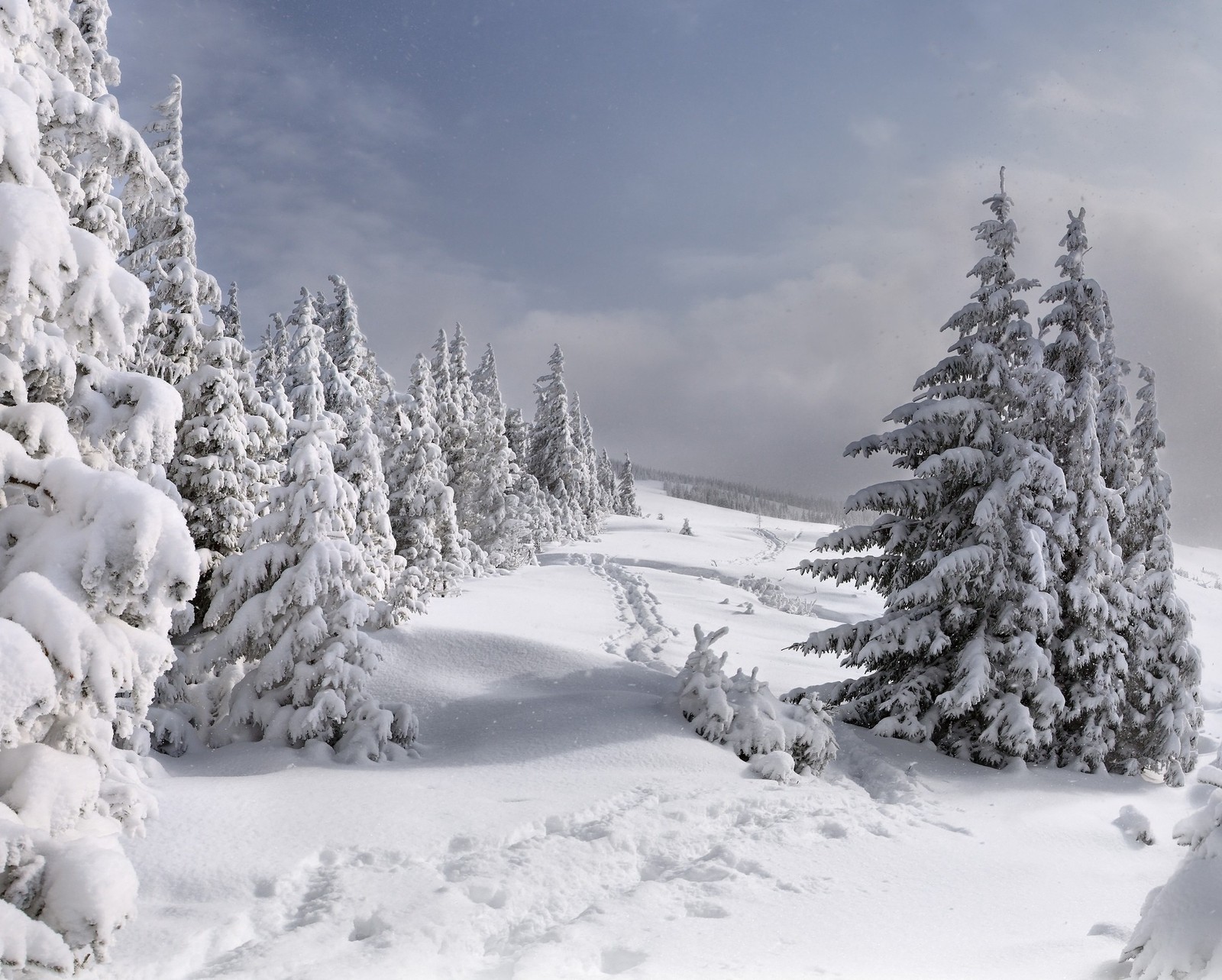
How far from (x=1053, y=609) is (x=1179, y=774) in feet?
14.1

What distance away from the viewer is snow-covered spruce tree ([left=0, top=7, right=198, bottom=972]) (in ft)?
12.8

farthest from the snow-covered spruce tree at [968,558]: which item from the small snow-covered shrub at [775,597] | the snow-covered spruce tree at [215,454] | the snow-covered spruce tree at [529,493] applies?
the snow-covered spruce tree at [529,493]

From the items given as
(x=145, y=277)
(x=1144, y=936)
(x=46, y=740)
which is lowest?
(x=1144, y=936)

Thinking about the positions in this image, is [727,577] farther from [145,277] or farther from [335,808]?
[335,808]

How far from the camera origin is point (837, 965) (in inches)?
199

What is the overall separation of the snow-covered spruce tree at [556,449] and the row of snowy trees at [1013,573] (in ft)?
131

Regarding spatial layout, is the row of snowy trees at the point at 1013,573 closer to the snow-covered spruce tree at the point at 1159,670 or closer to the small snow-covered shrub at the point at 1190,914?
the snow-covered spruce tree at the point at 1159,670

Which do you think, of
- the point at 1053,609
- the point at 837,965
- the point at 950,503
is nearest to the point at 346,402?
the point at 950,503

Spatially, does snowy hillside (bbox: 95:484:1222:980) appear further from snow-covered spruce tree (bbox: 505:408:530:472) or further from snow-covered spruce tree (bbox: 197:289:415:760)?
snow-covered spruce tree (bbox: 505:408:530:472)

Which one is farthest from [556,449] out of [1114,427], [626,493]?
[626,493]

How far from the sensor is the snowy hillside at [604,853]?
16.9ft

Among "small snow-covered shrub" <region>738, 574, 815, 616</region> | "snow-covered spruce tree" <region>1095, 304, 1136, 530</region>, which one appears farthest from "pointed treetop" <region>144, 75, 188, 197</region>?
"small snow-covered shrub" <region>738, 574, 815, 616</region>

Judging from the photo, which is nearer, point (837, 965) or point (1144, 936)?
point (1144, 936)

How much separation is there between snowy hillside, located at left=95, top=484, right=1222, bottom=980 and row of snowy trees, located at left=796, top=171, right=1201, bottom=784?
2.94ft
